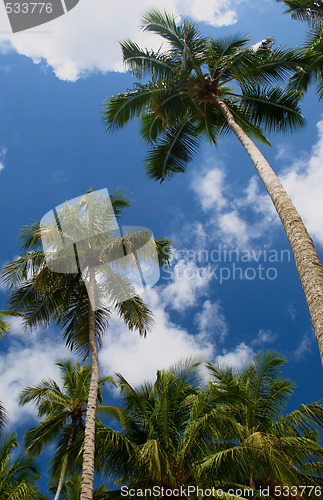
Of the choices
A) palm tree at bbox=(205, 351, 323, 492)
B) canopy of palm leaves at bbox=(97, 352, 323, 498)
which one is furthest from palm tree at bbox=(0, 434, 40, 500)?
palm tree at bbox=(205, 351, 323, 492)

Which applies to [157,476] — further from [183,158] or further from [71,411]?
[183,158]

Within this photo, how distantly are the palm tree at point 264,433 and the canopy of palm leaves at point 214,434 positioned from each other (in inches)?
0.9

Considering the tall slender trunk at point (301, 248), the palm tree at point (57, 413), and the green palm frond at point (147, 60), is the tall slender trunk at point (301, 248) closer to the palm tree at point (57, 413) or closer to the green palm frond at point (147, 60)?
the green palm frond at point (147, 60)

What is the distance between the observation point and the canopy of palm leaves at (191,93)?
1095cm

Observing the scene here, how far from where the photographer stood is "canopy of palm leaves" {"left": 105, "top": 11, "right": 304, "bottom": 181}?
10.9 meters

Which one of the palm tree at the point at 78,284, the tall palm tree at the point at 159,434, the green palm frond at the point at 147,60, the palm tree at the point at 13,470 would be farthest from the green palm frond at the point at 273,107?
the palm tree at the point at 13,470

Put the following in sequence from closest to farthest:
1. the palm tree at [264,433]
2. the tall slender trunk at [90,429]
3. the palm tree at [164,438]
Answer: the tall slender trunk at [90,429] → the palm tree at [264,433] → the palm tree at [164,438]

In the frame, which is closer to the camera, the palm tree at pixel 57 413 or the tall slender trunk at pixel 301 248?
the tall slender trunk at pixel 301 248

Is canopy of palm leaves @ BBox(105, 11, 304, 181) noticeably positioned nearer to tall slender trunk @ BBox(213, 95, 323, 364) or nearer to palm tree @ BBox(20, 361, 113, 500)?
tall slender trunk @ BBox(213, 95, 323, 364)

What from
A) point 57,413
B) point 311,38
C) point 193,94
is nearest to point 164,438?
point 57,413

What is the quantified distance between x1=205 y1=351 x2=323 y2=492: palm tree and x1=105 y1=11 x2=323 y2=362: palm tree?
709 cm

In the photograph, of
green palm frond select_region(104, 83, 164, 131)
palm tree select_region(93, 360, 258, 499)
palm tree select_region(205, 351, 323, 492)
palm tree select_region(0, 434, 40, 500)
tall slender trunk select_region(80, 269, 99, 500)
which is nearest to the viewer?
tall slender trunk select_region(80, 269, 99, 500)

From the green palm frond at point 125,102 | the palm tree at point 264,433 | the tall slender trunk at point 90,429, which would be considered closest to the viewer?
the tall slender trunk at point 90,429

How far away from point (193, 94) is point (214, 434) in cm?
945
